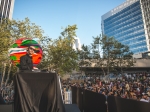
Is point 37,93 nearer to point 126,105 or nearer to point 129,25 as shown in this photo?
point 126,105

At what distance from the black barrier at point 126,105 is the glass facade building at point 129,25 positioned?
88959 mm

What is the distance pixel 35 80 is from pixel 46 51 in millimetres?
16627

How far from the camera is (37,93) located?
2250 mm

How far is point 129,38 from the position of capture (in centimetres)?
9256

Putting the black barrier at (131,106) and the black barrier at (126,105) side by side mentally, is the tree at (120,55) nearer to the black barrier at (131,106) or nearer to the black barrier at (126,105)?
the black barrier at (126,105)

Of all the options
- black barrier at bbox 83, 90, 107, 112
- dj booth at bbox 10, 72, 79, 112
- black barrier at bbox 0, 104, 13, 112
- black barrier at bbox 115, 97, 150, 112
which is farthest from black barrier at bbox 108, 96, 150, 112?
black barrier at bbox 0, 104, 13, 112

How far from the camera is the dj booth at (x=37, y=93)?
2156 mm

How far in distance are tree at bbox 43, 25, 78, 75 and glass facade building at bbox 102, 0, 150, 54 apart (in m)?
76.7

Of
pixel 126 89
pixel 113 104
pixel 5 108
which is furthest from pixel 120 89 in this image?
pixel 5 108

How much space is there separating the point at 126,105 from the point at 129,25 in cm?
10085

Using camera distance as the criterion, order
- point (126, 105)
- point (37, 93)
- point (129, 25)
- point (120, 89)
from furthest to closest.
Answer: point (129, 25)
point (120, 89)
point (126, 105)
point (37, 93)

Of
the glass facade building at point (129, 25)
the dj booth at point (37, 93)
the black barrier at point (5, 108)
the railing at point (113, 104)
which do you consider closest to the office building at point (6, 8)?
the black barrier at point (5, 108)

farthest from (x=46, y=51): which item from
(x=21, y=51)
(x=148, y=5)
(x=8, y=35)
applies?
(x=148, y=5)

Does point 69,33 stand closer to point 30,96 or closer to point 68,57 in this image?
point 68,57
